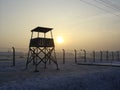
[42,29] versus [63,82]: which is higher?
[42,29]

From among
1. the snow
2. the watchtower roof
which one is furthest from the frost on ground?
the watchtower roof

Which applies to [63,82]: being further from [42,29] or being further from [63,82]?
[42,29]

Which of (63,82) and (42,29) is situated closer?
(63,82)

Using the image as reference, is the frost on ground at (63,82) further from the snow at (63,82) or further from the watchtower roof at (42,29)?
the watchtower roof at (42,29)

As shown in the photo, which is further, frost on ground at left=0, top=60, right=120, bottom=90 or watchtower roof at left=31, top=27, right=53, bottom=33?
watchtower roof at left=31, top=27, right=53, bottom=33

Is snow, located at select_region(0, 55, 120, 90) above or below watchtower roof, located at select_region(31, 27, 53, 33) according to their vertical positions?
below

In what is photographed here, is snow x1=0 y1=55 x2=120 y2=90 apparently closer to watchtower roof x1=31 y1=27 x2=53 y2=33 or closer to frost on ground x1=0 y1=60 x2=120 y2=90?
frost on ground x1=0 y1=60 x2=120 y2=90

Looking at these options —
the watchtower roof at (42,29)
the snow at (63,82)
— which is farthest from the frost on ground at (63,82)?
the watchtower roof at (42,29)

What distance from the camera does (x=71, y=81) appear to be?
14578mm

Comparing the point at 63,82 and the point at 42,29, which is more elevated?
the point at 42,29

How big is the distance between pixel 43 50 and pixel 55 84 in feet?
30.3

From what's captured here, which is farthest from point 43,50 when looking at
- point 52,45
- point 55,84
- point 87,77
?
point 55,84

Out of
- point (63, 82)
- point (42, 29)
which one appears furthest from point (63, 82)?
point (42, 29)

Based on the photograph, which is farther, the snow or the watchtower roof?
the watchtower roof
